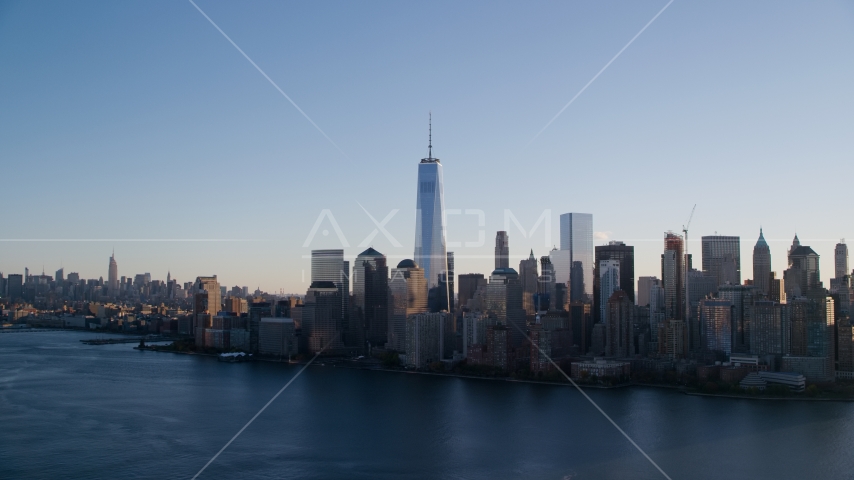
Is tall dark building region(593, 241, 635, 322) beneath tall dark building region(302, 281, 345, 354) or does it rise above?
above

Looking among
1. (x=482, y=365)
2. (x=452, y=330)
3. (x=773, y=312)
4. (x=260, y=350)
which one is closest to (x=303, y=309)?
(x=260, y=350)

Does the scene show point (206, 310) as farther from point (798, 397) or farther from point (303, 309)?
point (798, 397)

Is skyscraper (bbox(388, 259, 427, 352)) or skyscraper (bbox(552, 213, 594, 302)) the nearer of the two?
skyscraper (bbox(388, 259, 427, 352))

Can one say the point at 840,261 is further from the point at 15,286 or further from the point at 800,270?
the point at 15,286

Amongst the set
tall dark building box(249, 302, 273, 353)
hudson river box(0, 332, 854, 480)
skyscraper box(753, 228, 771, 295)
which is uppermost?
skyscraper box(753, 228, 771, 295)

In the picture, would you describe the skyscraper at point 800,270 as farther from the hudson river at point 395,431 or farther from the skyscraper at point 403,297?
the skyscraper at point 403,297

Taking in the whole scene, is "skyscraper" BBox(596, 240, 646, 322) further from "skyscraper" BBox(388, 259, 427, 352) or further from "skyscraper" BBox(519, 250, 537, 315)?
"skyscraper" BBox(388, 259, 427, 352)

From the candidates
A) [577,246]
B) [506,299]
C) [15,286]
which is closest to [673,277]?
[577,246]

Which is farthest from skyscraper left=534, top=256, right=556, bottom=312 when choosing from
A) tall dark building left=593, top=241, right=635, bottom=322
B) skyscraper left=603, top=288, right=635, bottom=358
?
skyscraper left=603, top=288, right=635, bottom=358
